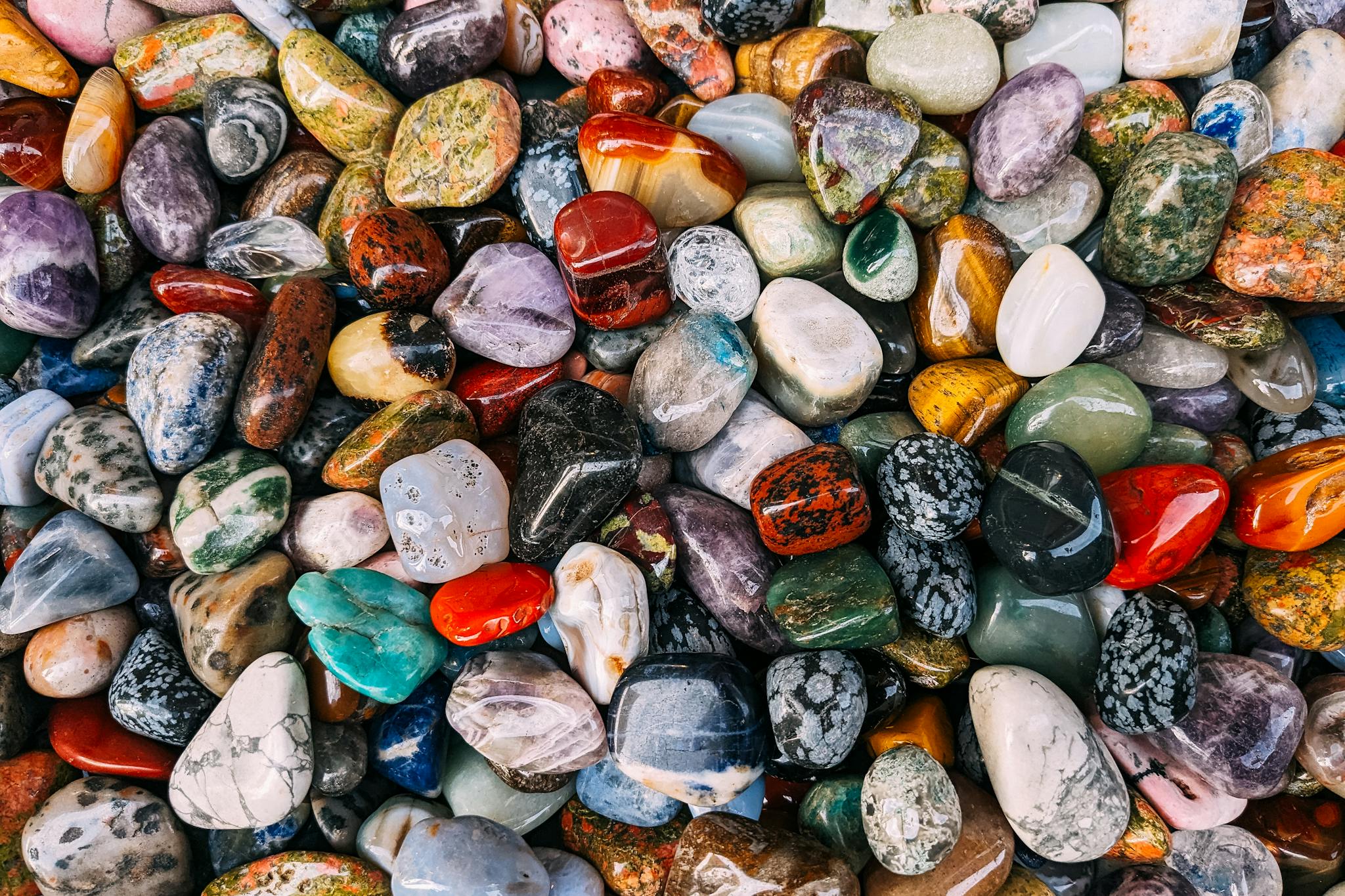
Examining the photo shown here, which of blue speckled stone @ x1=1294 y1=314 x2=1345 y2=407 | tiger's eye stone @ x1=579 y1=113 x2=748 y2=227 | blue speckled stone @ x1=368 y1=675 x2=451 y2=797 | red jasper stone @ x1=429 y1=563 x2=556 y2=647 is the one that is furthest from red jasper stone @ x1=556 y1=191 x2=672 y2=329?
blue speckled stone @ x1=1294 y1=314 x2=1345 y2=407

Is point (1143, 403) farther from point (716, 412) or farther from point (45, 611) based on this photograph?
point (45, 611)

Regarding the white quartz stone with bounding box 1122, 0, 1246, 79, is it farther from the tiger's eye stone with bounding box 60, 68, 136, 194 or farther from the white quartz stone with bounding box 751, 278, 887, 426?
the tiger's eye stone with bounding box 60, 68, 136, 194

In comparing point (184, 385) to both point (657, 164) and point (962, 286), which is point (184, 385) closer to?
point (657, 164)

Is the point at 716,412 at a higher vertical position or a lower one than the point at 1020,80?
lower

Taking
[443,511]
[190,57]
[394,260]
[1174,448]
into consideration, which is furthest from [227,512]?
[1174,448]

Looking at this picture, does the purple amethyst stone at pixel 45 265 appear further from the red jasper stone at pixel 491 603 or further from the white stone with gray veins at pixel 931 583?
the white stone with gray veins at pixel 931 583

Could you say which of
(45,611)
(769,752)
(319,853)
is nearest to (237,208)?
(45,611)
